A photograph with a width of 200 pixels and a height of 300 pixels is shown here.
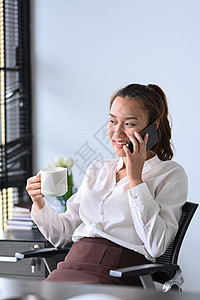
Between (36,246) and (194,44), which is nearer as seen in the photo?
(36,246)

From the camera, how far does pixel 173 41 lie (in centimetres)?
327

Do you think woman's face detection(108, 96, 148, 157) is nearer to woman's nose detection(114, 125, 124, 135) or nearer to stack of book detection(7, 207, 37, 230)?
woman's nose detection(114, 125, 124, 135)

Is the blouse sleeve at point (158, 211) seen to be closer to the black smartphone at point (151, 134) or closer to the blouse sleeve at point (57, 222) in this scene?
the black smartphone at point (151, 134)

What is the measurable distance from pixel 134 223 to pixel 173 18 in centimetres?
144

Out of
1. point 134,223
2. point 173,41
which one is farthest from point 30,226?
point 173,41

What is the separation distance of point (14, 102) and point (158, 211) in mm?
1841

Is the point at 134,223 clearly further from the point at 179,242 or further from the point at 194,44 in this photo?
the point at 194,44

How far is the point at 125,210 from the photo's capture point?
2.32 m

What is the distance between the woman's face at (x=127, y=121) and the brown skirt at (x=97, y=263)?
375mm

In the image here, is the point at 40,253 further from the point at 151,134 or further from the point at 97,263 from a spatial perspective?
the point at 151,134

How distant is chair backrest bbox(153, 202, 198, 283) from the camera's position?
2.29 m

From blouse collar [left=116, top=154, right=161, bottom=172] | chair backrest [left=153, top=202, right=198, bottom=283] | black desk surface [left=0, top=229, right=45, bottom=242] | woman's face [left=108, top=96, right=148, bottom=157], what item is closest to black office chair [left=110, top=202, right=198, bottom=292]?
chair backrest [left=153, top=202, right=198, bottom=283]

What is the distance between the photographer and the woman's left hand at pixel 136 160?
2.25 metres

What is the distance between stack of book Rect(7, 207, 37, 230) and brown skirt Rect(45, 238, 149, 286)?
687 mm
